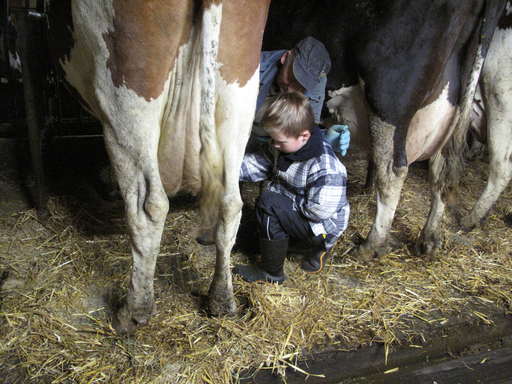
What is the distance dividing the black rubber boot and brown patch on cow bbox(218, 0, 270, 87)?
137 cm

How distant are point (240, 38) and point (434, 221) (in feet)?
7.19

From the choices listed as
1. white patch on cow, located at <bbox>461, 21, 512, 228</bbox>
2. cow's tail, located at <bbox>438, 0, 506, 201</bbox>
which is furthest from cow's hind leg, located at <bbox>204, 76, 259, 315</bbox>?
white patch on cow, located at <bbox>461, 21, 512, 228</bbox>

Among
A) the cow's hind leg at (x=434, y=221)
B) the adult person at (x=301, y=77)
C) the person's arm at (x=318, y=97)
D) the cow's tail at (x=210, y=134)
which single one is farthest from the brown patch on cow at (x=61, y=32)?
the cow's hind leg at (x=434, y=221)

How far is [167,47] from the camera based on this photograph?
1.60 meters

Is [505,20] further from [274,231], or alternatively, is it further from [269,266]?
[269,266]

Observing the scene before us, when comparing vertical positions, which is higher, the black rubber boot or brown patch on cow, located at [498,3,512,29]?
brown patch on cow, located at [498,3,512,29]

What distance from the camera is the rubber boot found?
244 cm

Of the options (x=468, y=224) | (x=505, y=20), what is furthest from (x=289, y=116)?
(x=468, y=224)

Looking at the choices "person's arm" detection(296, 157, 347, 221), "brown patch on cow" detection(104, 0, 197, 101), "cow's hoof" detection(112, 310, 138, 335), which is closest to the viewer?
"brown patch on cow" detection(104, 0, 197, 101)

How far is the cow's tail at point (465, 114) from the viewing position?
2434 millimetres

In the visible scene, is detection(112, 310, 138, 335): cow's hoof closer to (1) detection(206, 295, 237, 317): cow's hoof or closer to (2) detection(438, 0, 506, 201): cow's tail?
(1) detection(206, 295, 237, 317): cow's hoof

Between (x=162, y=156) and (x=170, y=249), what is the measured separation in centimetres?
111

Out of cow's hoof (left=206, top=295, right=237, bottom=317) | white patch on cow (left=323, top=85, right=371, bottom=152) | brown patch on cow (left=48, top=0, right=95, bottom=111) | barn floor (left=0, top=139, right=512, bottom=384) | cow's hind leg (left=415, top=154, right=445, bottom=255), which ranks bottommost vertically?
barn floor (left=0, top=139, right=512, bottom=384)

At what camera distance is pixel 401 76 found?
2.45 m
